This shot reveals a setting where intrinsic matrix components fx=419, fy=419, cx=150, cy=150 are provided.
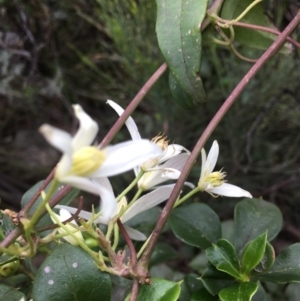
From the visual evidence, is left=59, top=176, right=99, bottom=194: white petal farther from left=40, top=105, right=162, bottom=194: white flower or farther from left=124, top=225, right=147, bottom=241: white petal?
left=124, top=225, right=147, bottom=241: white petal

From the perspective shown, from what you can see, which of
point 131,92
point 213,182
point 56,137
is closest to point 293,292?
point 213,182

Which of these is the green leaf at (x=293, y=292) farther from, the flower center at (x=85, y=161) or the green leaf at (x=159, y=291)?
the flower center at (x=85, y=161)

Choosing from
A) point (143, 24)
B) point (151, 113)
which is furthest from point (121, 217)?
point (151, 113)

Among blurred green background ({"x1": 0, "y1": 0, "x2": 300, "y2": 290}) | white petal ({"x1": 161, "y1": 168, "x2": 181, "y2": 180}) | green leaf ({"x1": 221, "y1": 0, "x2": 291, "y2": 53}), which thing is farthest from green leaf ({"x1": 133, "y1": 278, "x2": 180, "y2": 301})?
blurred green background ({"x1": 0, "y1": 0, "x2": 300, "y2": 290})

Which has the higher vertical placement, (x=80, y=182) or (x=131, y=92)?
(x=80, y=182)

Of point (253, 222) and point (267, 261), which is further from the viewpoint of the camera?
point (253, 222)

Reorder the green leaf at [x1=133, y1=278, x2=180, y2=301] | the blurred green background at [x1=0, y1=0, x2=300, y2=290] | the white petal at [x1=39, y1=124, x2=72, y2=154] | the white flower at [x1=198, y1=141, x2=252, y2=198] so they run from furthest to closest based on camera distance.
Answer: the blurred green background at [x1=0, y1=0, x2=300, y2=290] → the white flower at [x1=198, y1=141, x2=252, y2=198] → the green leaf at [x1=133, y1=278, x2=180, y2=301] → the white petal at [x1=39, y1=124, x2=72, y2=154]

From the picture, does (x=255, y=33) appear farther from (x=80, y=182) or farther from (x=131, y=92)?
(x=131, y=92)
